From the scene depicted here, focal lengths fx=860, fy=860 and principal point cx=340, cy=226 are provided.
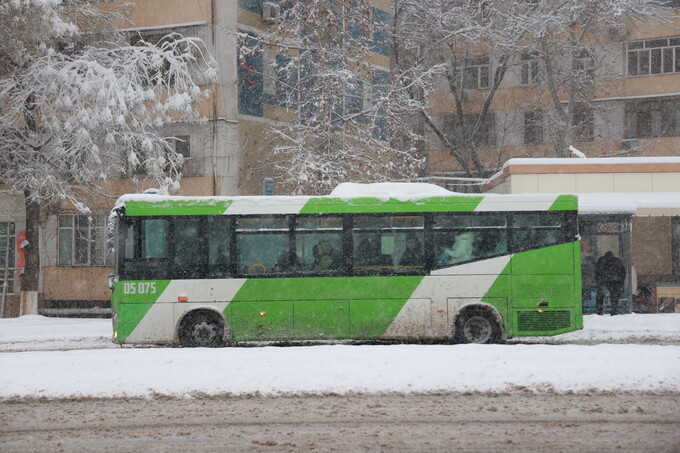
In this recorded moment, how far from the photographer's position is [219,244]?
52.8 feet

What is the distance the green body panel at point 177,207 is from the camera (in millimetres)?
15984

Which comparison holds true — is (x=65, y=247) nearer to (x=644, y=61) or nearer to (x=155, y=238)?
(x=155, y=238)

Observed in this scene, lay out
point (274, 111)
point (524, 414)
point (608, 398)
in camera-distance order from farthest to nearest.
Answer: point (274, 111) → point (608, 398) → point (524, 414)

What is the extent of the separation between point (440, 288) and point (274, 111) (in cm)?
1589

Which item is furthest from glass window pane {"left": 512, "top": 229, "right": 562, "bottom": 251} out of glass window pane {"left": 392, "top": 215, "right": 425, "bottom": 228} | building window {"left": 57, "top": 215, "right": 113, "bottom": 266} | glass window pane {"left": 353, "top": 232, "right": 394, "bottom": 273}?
building window {"left": 57, "top": 215, "right": 113, "bottom": 266}

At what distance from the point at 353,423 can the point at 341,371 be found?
107 inches

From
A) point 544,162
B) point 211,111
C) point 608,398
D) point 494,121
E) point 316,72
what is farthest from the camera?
point 494,121

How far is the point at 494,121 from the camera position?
46.1 meters

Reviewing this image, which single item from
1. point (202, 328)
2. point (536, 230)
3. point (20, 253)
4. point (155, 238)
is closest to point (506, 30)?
point (536, 230)

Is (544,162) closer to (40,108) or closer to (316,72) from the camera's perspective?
(316,72)

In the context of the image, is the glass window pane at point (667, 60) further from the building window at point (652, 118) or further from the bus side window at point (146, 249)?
the bus side window at point (146, 249)

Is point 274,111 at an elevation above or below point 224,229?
above

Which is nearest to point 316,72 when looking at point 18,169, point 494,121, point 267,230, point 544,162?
point 544,162

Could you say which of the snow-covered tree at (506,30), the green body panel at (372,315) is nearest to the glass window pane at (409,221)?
the green body panel at (372,315)
